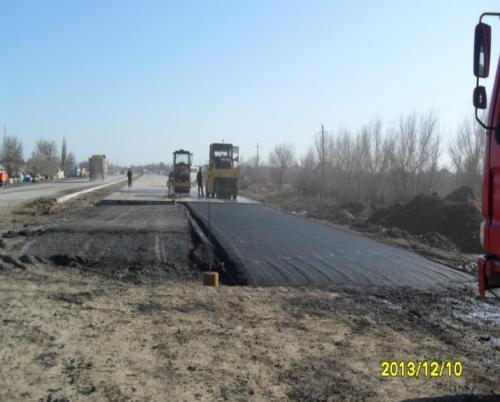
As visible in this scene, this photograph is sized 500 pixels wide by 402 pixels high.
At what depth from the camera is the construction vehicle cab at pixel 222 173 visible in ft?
119

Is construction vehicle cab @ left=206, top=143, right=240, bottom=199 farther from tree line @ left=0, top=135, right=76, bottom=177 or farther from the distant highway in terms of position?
tree line @ left=0, top=135, right=76, bottom=177

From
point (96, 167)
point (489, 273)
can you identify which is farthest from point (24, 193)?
point (96, 167)

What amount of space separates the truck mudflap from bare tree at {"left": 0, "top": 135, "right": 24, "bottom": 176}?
257ft

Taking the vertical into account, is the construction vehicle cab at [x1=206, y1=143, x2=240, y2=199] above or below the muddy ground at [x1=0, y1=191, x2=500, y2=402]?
above

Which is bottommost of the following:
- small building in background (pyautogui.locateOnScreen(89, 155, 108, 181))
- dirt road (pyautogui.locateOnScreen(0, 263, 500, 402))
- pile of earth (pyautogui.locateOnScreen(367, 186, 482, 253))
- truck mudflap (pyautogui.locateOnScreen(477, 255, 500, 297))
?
dirt road (pyautogui.locateOnScreen(0, 263, 500, 402))

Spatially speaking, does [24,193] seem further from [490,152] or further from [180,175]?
[490,152]

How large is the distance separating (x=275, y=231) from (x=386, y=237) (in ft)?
13.3

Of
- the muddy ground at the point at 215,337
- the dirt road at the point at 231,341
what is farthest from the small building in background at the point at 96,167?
the dirt road at the point at 231,341

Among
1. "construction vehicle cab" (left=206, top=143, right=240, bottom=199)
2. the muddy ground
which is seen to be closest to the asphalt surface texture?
the muddy ground

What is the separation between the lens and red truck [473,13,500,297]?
4.61m

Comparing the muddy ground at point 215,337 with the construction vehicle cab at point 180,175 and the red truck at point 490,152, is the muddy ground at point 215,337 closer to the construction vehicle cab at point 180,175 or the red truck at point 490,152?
the red truck at point 490,152

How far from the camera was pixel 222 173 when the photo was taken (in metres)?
36.3

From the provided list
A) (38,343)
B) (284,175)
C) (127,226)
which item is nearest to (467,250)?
(127,226)

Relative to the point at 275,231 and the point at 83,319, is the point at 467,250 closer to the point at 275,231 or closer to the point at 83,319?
the point at 275,231
